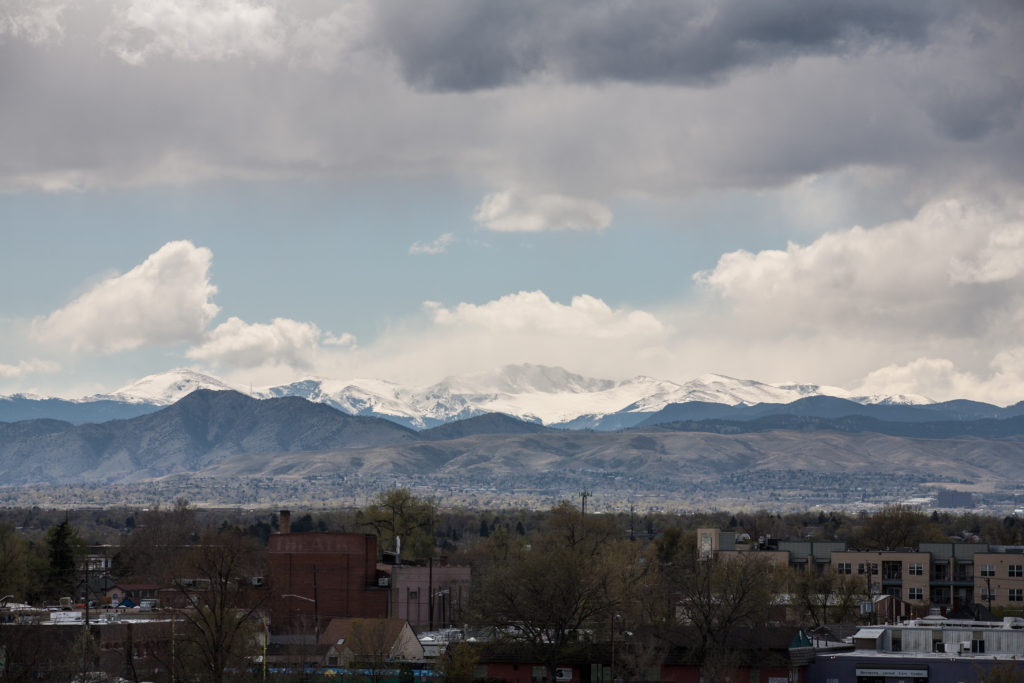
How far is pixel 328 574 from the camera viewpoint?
145 m

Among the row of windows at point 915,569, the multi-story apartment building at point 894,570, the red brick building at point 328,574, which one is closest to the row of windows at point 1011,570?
the row of windows at point 915,569

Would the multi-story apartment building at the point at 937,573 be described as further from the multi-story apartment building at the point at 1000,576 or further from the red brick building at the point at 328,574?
the red brick building at the point at 328,574

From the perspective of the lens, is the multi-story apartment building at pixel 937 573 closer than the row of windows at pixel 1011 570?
Yes

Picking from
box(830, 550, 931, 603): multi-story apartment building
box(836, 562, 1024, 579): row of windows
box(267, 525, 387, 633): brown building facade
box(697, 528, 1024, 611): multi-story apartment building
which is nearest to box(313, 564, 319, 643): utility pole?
box(267, 525, 387, 633): brown building facade

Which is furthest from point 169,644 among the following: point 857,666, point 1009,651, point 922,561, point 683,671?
point 922,561

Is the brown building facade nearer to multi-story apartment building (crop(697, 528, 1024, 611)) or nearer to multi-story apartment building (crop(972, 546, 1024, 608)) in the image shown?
multi-story apartment building (crop(697, 528, 1024, 611))

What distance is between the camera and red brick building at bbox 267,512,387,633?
14375cm

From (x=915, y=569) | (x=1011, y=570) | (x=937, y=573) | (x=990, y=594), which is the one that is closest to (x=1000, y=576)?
(x=1011, y=570)

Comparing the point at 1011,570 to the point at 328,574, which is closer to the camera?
the point at 328,574

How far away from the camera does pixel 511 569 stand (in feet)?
383

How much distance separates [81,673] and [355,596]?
1706 inches

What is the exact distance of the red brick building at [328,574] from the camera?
472ft

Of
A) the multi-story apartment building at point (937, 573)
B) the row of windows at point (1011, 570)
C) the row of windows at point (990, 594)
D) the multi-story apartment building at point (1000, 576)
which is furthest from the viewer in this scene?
the row of windows at point (1011, 570)

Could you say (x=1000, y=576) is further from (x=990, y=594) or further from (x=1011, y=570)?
(x=990, y=594)
